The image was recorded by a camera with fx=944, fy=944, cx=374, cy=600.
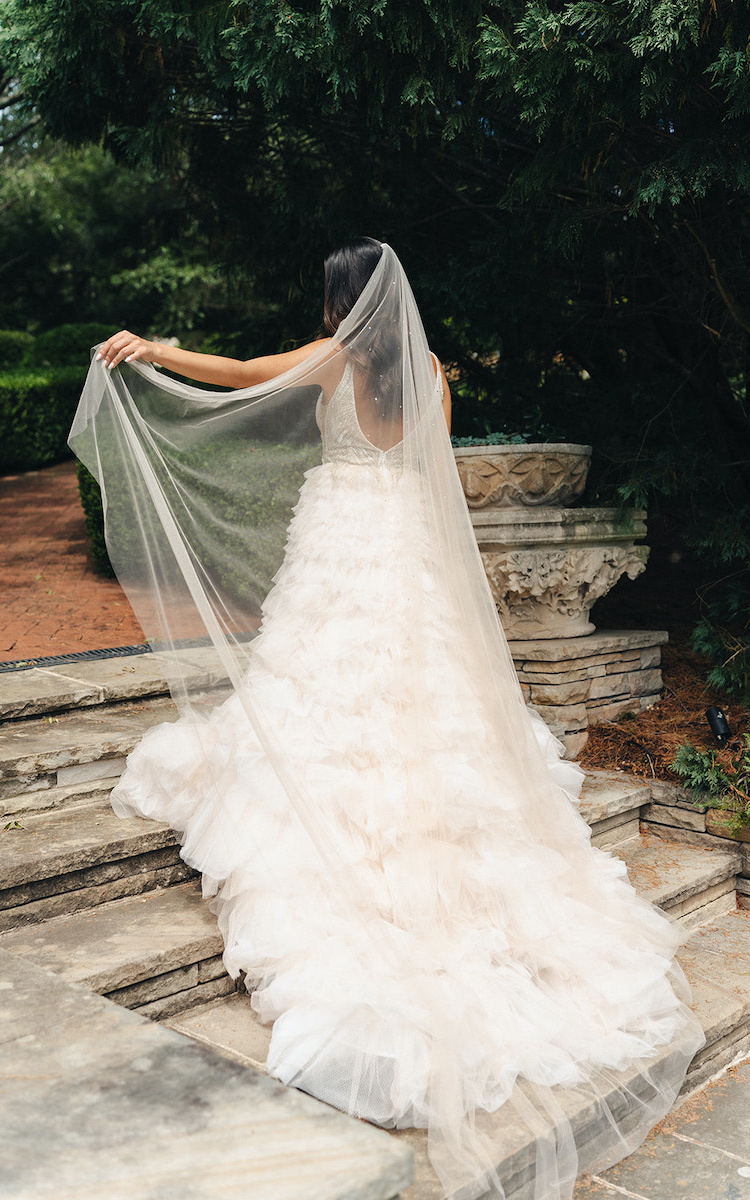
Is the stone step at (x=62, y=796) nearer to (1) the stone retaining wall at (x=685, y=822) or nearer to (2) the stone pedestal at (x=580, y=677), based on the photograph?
(2) the stone pedestal at (x=580, y=677)

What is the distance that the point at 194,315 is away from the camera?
1486 cm

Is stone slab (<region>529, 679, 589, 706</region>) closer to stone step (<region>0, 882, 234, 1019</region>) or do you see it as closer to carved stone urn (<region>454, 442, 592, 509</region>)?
carved stone urn (<region>454, 442, 592, 509</region>)

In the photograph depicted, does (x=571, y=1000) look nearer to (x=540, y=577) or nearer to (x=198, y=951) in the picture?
(x=198, y=951)

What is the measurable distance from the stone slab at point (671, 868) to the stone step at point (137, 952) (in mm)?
1738

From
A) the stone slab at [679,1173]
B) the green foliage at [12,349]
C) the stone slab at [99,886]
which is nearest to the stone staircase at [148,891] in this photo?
the stone slab at [99,886]

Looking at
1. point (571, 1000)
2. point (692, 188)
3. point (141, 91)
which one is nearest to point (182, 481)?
point (571, 1000)

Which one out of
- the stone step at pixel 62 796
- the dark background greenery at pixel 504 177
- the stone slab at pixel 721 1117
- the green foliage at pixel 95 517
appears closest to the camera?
the stone slab at pixel 721 1117

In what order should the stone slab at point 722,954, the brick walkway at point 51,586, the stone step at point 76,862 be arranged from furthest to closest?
the brick walkway at point 51,586
the stone slab at point 722,954
the stone step at point 76,862

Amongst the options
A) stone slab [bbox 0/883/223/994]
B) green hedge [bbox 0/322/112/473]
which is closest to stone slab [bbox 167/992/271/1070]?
stone slab [bbox 0/883/223/994]

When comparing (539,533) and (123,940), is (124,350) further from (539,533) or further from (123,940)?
(539,533)

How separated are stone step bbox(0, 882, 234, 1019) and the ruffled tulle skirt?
0.11 meters

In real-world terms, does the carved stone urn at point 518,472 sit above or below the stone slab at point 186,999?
above

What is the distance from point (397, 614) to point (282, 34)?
244cm

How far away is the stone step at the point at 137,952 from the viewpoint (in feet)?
8.00
